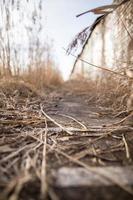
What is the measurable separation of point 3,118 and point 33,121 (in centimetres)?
18

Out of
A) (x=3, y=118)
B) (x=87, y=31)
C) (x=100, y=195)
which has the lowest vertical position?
(x=100, y=195)

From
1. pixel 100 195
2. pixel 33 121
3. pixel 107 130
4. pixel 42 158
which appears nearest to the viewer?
pixel 100 195

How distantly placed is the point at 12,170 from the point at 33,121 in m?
0.71

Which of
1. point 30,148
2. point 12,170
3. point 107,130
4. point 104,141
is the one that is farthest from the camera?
point 107,130

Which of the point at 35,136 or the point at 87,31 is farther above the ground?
the point at 87,31

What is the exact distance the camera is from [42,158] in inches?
37.1

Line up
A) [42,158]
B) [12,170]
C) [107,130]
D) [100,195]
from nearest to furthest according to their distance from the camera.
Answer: [100,195] → [12,170] → [42,158] → [107,130]

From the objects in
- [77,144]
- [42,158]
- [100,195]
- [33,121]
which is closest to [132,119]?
[77,144]

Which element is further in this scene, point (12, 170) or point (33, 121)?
point (33, 121)

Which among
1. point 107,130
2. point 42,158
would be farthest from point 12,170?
point 107,130

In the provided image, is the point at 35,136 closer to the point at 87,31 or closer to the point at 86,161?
the point at 86,161

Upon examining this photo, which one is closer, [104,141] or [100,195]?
[100,195]

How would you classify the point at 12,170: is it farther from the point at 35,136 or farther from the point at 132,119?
the point at 132,119

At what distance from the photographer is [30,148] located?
104 centimetres
